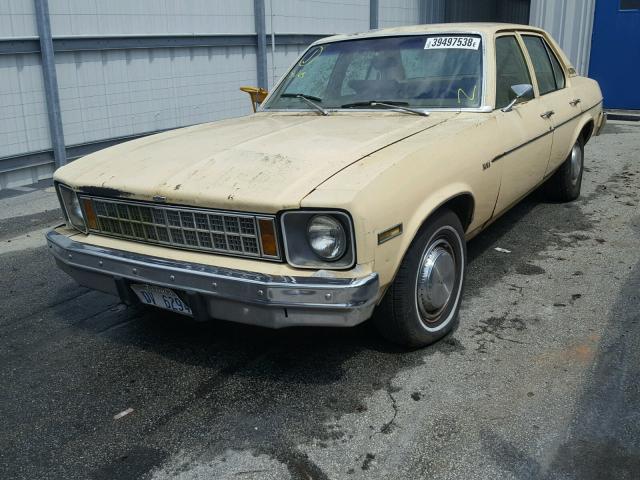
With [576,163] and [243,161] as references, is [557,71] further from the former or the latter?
[243,161]

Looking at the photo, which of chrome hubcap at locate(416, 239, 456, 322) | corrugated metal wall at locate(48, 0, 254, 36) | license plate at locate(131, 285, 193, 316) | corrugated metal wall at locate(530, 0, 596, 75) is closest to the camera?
license plate at locate(131, 285, 193, 316)

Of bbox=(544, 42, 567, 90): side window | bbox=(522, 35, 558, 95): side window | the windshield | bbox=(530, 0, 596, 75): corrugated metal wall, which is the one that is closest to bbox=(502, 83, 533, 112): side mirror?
the windshield

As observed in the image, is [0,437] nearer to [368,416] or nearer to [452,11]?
[368,416]

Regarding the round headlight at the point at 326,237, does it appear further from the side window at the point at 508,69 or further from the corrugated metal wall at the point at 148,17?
the corrugated metal wall at the point at 148,17

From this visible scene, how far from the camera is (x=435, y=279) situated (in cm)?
338

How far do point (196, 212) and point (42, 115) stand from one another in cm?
592

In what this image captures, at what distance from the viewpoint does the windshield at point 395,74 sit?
13.7ft

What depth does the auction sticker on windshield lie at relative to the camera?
14.2ft

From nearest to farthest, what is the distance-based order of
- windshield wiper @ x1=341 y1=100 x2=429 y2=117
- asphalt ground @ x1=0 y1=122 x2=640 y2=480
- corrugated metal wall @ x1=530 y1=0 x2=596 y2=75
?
asphalt ground @ x1=0 y1=122 x2=640 y2=480, windshield wiper @ x1=341 y1=100 x2=429 y2=117, corrugated metal wall @ x1=530 y1=0 x2=596 y2=75

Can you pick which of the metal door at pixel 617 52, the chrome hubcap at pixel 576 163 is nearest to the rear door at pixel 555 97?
the chrome hubcap at pixel 576 163

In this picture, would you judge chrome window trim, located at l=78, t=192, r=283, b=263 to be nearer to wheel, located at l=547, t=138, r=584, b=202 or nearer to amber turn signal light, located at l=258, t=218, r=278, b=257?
amber turn signal light, located at l=258, t=218, r=278, b=257

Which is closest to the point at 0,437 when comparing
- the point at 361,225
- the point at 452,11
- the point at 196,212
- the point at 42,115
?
the point at 196,212

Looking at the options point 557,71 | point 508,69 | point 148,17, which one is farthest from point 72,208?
point 148,17

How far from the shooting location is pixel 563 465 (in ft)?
8.34
